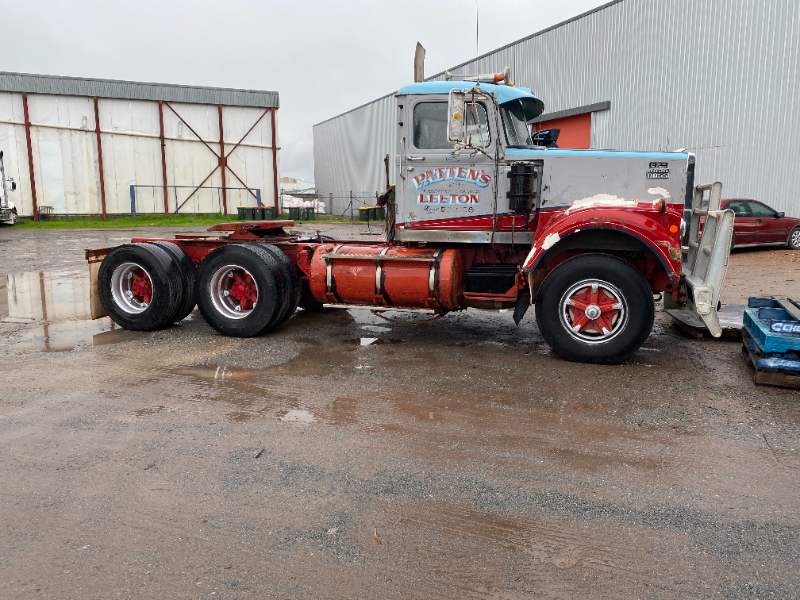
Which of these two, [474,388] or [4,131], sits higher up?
[4,131]

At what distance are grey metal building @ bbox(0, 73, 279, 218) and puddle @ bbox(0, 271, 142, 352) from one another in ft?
71.2

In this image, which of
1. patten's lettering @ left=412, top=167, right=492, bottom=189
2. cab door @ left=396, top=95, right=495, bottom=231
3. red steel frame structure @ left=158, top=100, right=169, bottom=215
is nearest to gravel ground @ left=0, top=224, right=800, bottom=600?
cab door @ left=396, top=95, right=495, bottom=231

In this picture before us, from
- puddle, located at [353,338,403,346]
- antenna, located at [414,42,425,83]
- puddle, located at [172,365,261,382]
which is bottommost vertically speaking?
puddle, located at [172,365,261,382]

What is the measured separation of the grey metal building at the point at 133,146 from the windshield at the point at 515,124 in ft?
99.5

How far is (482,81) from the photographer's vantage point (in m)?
7.51

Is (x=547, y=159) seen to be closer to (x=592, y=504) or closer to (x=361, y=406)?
(x=361, y=406)

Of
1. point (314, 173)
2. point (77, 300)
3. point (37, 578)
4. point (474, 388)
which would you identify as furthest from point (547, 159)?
point (314, 173)

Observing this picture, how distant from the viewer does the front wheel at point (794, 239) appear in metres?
16.9

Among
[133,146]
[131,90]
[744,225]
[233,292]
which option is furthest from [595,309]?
[131,90]

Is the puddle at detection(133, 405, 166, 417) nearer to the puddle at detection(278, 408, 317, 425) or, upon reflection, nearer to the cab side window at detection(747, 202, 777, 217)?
the puddle at detection(278, 408, 317, 425)

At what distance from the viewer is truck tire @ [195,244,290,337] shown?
300 inches

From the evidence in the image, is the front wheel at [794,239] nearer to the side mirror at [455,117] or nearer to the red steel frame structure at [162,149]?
the side mirror at [455,117]

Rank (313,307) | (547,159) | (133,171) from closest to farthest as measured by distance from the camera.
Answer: (547,159), (313,307), (133,171)

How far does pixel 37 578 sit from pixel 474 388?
3.80 m
